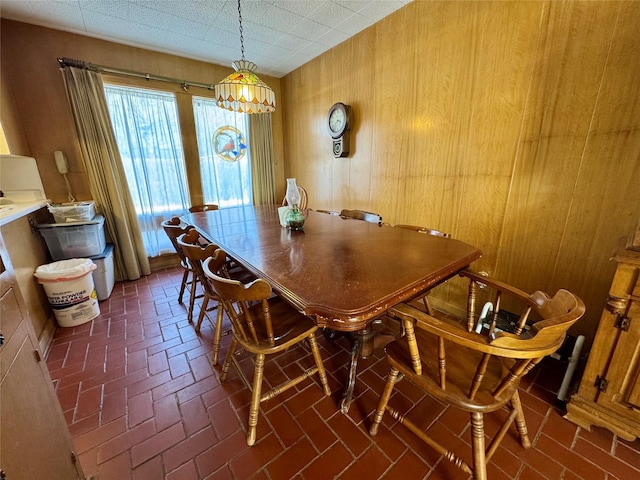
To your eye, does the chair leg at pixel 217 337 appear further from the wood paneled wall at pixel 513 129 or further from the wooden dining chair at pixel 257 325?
the wood paneled wall at pixel 513 129

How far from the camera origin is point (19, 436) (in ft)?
2.29

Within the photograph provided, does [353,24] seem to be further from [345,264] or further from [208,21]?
[345,264]

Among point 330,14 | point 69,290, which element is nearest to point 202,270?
point 69,290

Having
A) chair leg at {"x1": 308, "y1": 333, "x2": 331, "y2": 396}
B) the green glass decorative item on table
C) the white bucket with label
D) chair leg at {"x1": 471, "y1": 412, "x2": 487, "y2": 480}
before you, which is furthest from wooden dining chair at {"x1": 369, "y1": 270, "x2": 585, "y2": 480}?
the white bucket with label

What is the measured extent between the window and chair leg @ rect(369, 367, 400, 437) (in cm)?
342

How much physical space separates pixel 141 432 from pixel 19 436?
0.79 m

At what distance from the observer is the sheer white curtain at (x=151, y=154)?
299 centimetres

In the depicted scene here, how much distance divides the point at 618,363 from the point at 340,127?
9.49 ft

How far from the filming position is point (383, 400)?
4.13ft

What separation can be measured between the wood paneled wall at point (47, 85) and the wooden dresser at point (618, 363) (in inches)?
171

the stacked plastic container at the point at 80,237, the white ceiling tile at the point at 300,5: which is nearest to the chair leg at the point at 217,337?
the stacked plastic container at the point at 80,237

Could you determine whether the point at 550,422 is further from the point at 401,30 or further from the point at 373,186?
the point at 401,30

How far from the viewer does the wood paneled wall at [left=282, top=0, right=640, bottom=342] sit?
148 cm

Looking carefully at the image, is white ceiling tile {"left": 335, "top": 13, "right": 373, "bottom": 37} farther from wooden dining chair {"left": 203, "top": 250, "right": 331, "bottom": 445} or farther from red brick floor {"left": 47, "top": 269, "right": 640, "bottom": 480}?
red brick floor {"left": 47, "top": 269, "right": 640, "bottom": 480}
